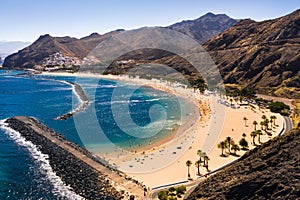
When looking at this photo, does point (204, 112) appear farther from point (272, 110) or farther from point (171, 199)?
point (171, 199)

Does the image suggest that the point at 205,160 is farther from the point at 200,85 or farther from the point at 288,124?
the point at 200,85

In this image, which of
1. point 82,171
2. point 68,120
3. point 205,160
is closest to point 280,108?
point 205,160

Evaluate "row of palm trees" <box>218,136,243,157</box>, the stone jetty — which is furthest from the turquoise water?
"row of palm trees" <box>218,136,243,157</box>

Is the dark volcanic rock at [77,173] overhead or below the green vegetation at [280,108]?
below

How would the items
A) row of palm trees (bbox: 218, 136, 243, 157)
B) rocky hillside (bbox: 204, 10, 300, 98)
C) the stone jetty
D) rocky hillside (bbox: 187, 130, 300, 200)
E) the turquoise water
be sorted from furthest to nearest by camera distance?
Result: rocky hillside (bbox: 204, 10, 300, 98) → row of palm trees (bbox: 218, 136, 243, 157) → the turquoise water → the stone jetty → rocky hillside (bbox: 187, 130, 300, 200)

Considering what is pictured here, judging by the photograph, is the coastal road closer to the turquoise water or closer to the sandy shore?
the sandy shore

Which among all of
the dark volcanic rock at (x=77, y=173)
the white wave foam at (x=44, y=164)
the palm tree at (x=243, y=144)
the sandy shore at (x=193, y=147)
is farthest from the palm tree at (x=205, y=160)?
the white wave foam at (x=44, y=164)

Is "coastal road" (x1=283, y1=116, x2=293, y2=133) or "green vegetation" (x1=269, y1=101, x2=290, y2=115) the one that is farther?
"green vegetation" (x1=269, y1=101, x2=290, y2=115)

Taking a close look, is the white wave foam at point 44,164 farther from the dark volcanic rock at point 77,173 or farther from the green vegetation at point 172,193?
the green vegetation at point 172,193
